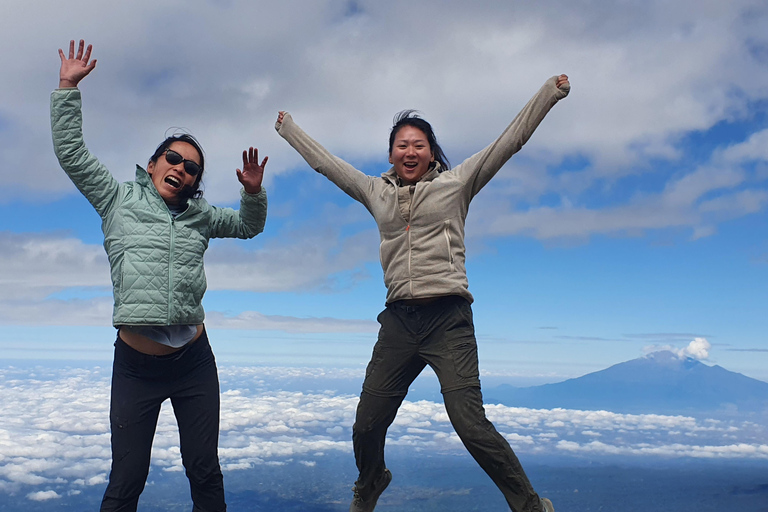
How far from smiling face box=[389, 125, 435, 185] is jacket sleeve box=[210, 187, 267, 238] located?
1235 mm

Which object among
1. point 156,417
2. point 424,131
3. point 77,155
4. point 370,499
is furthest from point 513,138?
point 156,417

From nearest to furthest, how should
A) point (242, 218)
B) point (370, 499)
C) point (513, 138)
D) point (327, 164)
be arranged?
point (513, 138) < point (242, 218) < point (370, 499) < point (327, 164)

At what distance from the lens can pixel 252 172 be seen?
5.86 m

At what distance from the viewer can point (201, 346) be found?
537cm

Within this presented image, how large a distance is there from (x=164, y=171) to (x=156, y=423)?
204 centimetres

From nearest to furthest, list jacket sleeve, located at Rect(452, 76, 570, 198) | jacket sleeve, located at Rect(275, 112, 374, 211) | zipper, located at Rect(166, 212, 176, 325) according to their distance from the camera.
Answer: zipper, located at Rect(166, 212, 176, 325) → jacket sleeve, located at Rect(452, 76, 570, 198) → jacket sleeve, located at Rect(275, 112, 374, 211)

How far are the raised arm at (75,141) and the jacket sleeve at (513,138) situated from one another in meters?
2.92

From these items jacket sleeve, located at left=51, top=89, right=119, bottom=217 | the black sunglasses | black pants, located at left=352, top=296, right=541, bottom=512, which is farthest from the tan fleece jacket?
jacket sleeve, located at left=51, top=89, right=119, bottom=217

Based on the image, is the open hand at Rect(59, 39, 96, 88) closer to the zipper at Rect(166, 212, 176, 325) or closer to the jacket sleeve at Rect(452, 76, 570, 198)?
the zipper at Rect(166, 212, 176, 325)

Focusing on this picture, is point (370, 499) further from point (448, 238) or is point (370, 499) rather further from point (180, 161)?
point (180, 161)

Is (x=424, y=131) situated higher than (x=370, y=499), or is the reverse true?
(x=424, y=131)

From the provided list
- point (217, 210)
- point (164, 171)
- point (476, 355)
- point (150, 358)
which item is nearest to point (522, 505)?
point (476, 355)

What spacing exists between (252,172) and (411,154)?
140cm

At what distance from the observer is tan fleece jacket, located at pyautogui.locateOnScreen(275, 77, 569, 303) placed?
5.43m
